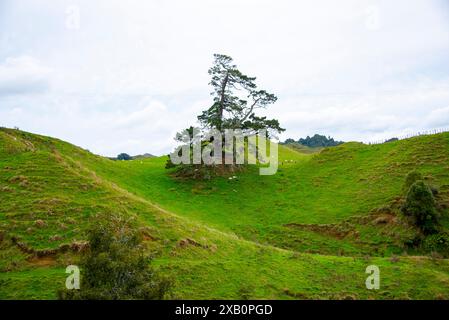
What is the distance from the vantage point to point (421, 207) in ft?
132

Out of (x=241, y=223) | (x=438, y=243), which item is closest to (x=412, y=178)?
(x=438, y=243)

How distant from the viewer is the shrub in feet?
130

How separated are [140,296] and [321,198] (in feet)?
131

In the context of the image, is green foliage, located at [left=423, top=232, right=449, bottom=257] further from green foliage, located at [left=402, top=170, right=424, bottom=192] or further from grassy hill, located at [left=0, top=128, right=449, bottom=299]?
green foliage, located at [left=402, top=170, right=424, bottom=192]

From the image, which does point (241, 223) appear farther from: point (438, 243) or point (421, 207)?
point (438, 243)

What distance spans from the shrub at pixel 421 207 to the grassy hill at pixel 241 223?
1.56m

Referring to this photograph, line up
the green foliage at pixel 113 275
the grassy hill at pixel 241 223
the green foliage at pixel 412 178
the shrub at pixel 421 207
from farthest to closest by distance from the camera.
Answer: the green foliage at pixel 412 178, the shrub at pixel 421 207, the grassy hill at pixel 241 223, the green foliage at pixel 113 275

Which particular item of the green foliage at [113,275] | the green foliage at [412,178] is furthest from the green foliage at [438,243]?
the green foliage at [113,275]

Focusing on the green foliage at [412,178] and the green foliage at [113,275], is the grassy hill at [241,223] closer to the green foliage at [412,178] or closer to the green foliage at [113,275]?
the green foliage at [412,178]

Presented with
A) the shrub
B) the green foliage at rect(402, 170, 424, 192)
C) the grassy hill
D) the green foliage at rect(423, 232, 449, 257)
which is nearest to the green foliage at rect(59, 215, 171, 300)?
the grassy hill

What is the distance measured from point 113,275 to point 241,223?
1190 inches

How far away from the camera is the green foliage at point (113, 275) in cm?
1823

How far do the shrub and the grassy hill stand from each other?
1.56m
